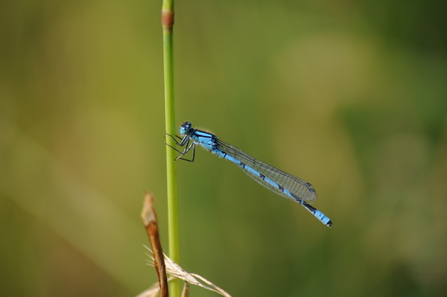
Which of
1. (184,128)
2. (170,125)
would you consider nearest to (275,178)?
(184,128)

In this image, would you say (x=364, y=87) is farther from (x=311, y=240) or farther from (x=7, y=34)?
(x=7, y=34)

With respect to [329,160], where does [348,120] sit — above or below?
above

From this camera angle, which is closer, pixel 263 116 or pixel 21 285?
pixel 21 285

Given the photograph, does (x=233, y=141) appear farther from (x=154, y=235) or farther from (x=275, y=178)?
(x=154, y=235)

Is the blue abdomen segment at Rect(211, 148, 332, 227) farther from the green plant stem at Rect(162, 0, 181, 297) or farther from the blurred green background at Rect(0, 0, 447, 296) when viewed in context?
the green plant stem at Rect(162, 0, 181, 297)

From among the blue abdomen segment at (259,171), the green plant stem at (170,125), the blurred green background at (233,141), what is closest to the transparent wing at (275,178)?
the blue abdomen segment at (259,171)

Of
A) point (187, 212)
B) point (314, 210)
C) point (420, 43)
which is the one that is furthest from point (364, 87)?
point (187, 212)

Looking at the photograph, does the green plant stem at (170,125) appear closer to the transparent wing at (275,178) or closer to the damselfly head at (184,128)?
the damselfly head at (184,128)

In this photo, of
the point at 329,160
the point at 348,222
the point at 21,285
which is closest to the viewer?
the point at 21,285
